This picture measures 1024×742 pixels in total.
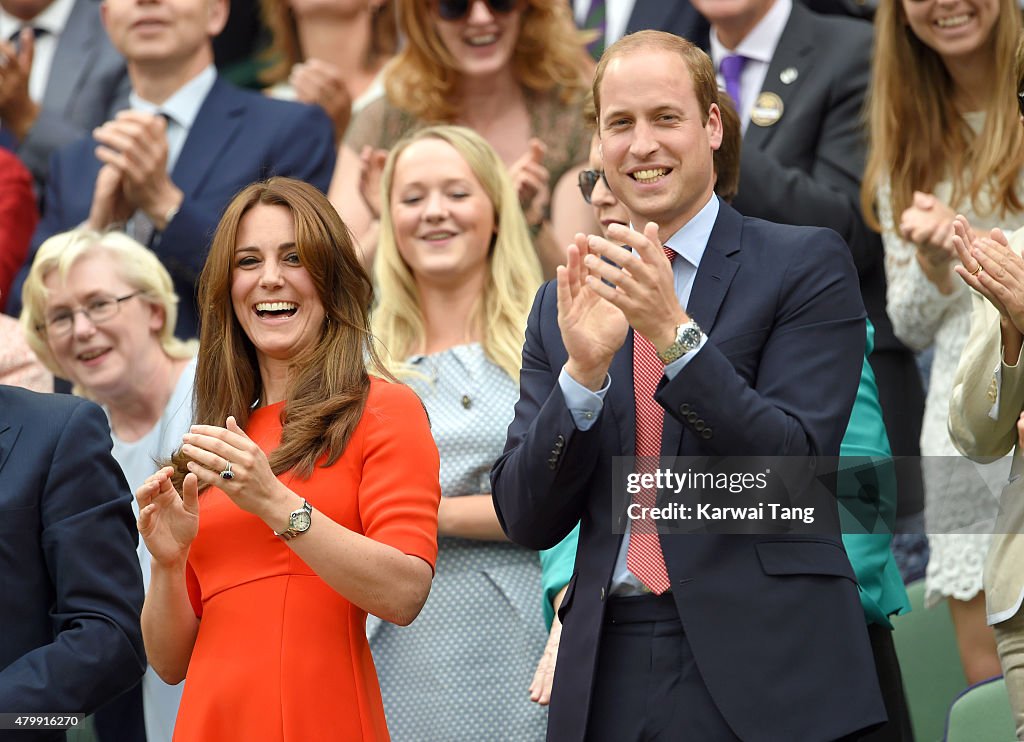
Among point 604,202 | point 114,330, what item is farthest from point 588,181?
point 114,330

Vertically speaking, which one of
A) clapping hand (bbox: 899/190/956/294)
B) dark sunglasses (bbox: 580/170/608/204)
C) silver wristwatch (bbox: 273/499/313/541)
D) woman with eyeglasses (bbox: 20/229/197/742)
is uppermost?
clapping hand (bbox: 899/190/956/294)

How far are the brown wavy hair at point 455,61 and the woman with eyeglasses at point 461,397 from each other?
93 cm

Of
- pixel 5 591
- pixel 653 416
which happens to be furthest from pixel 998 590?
pixel 5 591

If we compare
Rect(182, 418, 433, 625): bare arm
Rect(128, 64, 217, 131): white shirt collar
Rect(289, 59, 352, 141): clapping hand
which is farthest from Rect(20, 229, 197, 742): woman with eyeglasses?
Rect(182, 418, 433, 625): bare arm

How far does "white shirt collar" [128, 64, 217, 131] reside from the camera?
631cm

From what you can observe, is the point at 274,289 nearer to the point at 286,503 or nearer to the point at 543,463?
the point at 286,503

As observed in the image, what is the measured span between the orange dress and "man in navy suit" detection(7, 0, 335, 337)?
230 centimetres

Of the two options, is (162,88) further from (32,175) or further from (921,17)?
(921,17)

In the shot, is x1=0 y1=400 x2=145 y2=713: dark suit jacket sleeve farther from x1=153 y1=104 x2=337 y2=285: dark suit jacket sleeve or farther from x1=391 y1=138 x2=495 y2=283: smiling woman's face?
x1=153 y1=104 x2=337 y2=285: dark suit jacket sleeve

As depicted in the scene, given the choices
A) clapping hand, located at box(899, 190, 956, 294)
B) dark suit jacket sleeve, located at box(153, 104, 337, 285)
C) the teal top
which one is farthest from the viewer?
dark suit jacket sleeve, located at box(153, 104, 337, 285)

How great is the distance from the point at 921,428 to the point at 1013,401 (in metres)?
1.83

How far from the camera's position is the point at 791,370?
3240mm

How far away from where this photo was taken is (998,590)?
11.4 feet

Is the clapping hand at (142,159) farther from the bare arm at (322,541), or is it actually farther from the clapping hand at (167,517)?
the bare arm at (322,541)
